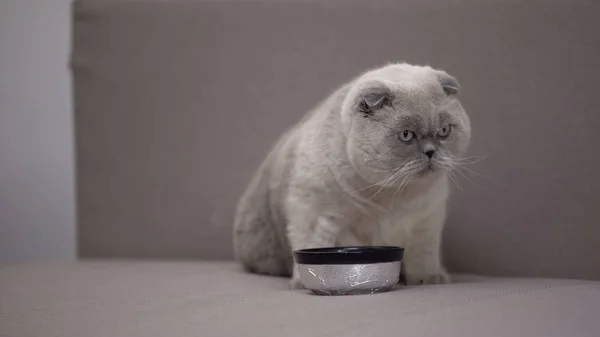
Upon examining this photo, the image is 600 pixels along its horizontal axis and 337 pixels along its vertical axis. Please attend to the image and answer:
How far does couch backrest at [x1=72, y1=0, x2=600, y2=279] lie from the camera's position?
229cm

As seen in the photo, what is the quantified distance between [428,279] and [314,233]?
13.7 inches

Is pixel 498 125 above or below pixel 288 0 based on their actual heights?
below

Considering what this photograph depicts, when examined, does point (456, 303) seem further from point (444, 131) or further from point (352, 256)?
point (444, 131)

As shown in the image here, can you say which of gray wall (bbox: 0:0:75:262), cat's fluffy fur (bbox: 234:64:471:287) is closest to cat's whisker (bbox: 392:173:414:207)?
cat's fluffy fur (bbox: 234:64:471:287)

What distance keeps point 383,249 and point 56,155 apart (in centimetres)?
198

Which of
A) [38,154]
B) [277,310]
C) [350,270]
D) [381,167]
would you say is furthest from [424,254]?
[38,154]

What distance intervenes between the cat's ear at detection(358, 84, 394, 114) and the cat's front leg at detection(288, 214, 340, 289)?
12.9 inches

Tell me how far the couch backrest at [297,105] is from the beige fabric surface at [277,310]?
61cm

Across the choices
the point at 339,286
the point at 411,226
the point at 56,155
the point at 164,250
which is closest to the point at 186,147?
the point at 164,250

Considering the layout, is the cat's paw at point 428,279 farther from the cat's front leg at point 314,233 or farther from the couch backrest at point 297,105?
the couch backrest at point 297,105

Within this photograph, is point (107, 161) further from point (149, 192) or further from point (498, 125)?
point (498, 125)

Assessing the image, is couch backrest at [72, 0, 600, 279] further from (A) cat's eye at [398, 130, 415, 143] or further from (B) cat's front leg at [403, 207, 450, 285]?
(A) cat's eye at [398, 130, 415, 143]

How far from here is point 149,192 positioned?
2828 millimetres

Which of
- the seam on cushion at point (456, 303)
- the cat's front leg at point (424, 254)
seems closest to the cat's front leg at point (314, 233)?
the cat's front leg at point (424, 254)
